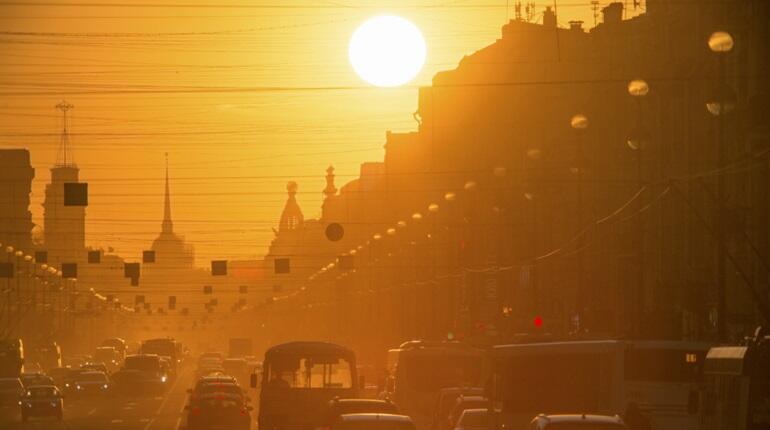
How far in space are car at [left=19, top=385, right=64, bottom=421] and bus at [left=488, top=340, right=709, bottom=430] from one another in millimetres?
35321

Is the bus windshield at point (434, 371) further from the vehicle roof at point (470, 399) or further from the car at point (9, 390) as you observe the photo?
the car at point (9, 390)

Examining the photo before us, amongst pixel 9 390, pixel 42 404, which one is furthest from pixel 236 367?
pixel 42 404

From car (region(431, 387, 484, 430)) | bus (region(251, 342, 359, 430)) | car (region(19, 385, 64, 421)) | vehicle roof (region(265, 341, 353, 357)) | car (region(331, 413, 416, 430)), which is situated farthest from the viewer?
car (region(19, 385, 64, 421))

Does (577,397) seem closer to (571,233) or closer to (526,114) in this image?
(571,233)

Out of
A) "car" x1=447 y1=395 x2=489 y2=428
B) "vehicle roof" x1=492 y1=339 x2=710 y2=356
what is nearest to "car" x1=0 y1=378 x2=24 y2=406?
"car" x1=447 y1=395 x2=489 y2=428

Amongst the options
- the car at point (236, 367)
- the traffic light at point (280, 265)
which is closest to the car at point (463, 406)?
the traffic light at point (280, 265)

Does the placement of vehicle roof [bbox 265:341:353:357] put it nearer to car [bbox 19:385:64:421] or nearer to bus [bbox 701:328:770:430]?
bus [bbox 701:328:770:430]

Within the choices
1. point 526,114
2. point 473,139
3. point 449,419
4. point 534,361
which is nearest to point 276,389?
point 449,419

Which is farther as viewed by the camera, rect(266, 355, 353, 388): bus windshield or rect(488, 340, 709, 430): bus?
rect(266, 355, 353, 388): bus windshield

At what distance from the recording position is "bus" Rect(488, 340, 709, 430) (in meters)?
36.0

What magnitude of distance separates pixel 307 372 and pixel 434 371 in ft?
28.0

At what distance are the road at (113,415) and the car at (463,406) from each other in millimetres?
22196

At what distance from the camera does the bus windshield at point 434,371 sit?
5603cm

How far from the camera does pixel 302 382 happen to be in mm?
48375
